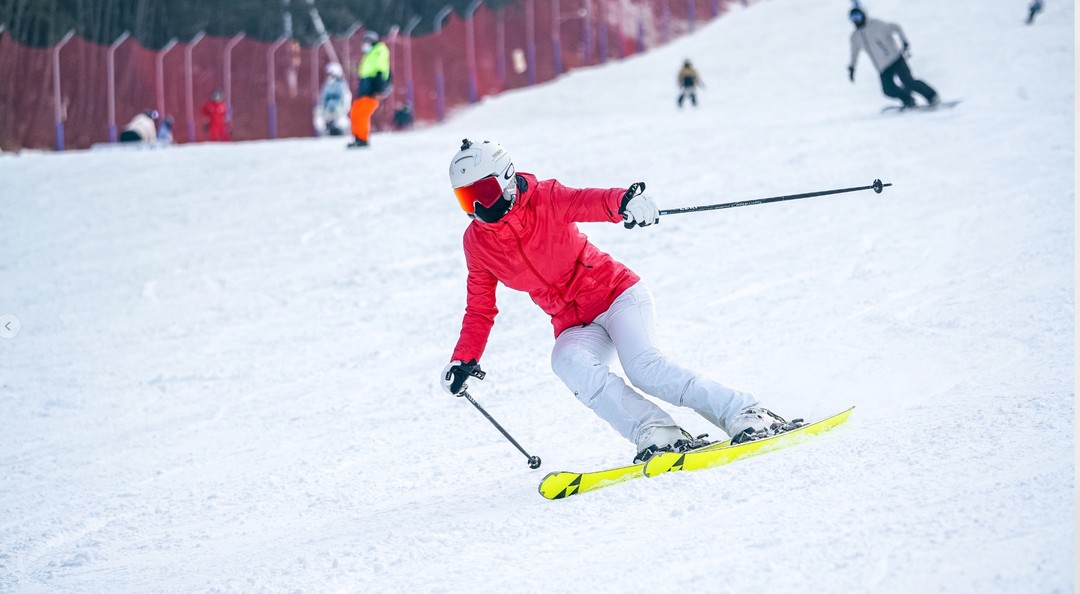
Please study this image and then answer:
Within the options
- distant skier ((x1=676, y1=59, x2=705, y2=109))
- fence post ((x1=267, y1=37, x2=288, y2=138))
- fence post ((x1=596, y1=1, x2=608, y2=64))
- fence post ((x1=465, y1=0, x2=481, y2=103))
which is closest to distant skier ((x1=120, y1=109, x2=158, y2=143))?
fence post ((x1=267, y1=37, x2=288, y2=138))

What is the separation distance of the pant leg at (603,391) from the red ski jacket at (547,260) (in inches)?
8.2

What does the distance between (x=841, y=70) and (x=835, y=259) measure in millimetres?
14446

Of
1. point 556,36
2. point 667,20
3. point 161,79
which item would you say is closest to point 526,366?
point 161,79

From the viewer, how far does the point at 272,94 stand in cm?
2198

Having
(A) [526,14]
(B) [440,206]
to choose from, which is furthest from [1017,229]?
(A) [526,14]

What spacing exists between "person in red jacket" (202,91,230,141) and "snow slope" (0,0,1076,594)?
18.6 feet

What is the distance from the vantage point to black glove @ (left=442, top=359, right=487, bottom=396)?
164 inches

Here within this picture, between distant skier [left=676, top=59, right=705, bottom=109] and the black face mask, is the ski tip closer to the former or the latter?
the black face mask

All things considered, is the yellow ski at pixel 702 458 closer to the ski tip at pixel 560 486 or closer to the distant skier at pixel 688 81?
the ski tip at pixel 560 486

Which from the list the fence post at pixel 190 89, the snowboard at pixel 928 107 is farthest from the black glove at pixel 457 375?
the fence post at pixel 190 89

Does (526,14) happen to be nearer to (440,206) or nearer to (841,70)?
(841,70)

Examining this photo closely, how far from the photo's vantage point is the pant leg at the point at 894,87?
1238cm

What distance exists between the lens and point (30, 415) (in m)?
6.18

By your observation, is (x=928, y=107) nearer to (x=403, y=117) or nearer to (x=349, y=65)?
(x=403, y=117)
